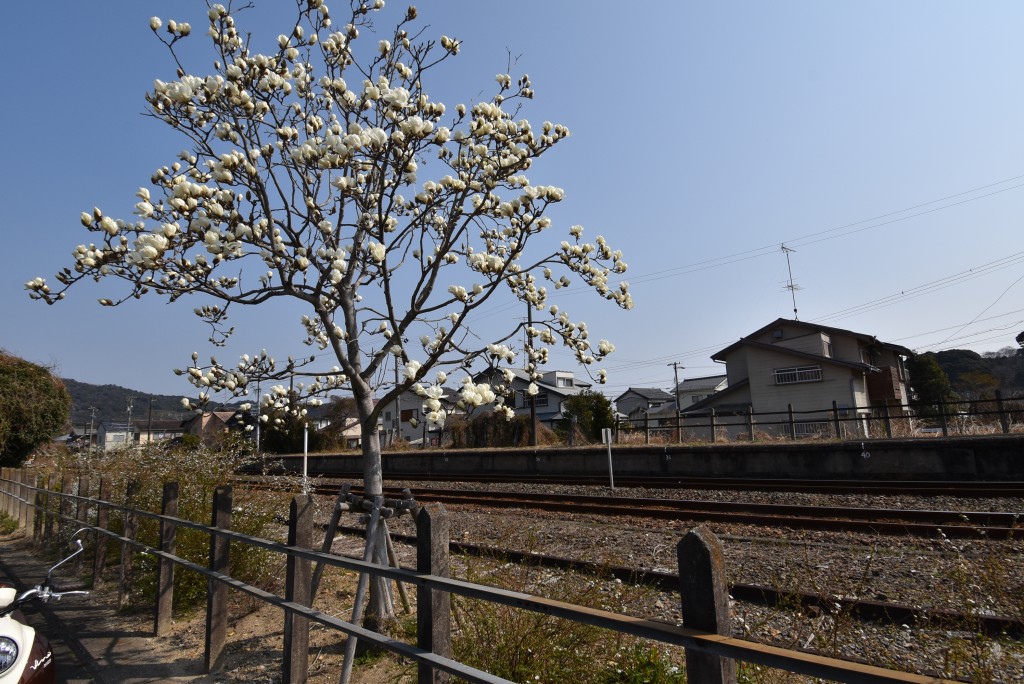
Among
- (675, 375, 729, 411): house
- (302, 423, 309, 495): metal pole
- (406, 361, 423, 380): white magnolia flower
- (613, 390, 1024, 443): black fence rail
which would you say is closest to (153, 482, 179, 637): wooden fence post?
(302, 423, 309, 495): metal pole

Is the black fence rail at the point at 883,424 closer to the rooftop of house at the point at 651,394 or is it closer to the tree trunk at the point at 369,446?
the tree trunk at the point at 369,446

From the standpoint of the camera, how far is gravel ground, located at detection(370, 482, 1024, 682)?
166 inches

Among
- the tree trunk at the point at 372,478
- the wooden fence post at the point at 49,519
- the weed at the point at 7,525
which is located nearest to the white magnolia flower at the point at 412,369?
the tree trunk at the point at 372,478

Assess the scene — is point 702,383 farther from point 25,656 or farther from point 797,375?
point 25,656

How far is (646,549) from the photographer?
8828 mm

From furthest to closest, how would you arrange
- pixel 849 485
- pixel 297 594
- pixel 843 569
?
pixel 849 485, pixel 843 569, pixel 297 594

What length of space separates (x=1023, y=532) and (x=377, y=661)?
30.2ft

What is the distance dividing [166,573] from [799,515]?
34.3 feet

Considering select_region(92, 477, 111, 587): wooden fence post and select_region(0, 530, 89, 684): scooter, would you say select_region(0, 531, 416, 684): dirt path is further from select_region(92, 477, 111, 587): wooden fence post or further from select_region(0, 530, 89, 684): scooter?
select_region(0, 530, 89, 684): scooter

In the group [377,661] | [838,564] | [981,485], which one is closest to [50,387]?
[377,661]

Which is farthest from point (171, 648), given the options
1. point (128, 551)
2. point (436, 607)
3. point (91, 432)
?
point (91, 432)

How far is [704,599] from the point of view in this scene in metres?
1.89

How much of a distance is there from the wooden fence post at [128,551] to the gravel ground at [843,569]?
13.6ft

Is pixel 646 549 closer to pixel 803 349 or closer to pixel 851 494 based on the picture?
pixel 851 494
